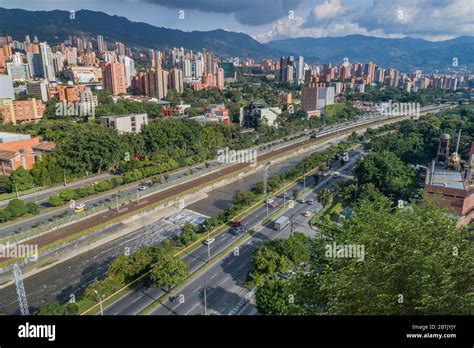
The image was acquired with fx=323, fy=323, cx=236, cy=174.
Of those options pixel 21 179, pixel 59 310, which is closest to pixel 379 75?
pixel 21 179

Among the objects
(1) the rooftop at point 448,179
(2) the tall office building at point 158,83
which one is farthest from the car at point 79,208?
(2) the tall office building at point 158,83

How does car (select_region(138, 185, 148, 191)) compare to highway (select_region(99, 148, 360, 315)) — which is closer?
highway (select_region(99, 148, 360, 315))

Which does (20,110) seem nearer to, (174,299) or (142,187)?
(142,187)

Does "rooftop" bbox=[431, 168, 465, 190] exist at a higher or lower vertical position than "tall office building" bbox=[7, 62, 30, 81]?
lower

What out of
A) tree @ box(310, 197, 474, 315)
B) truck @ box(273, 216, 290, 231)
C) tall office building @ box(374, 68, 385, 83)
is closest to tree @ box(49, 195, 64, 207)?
truck @ box(273, 216, 290, 231)

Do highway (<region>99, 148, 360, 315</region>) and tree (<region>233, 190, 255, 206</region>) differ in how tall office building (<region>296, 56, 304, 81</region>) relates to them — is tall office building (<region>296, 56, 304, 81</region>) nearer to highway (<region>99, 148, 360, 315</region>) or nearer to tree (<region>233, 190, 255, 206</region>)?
tree (<region>233, 190, 255, 206</region>)

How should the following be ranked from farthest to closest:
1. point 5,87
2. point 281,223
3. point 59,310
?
point 5,87, point 281,223, point 59,310

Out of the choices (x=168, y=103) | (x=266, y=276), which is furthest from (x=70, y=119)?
(x=266, y=276)
